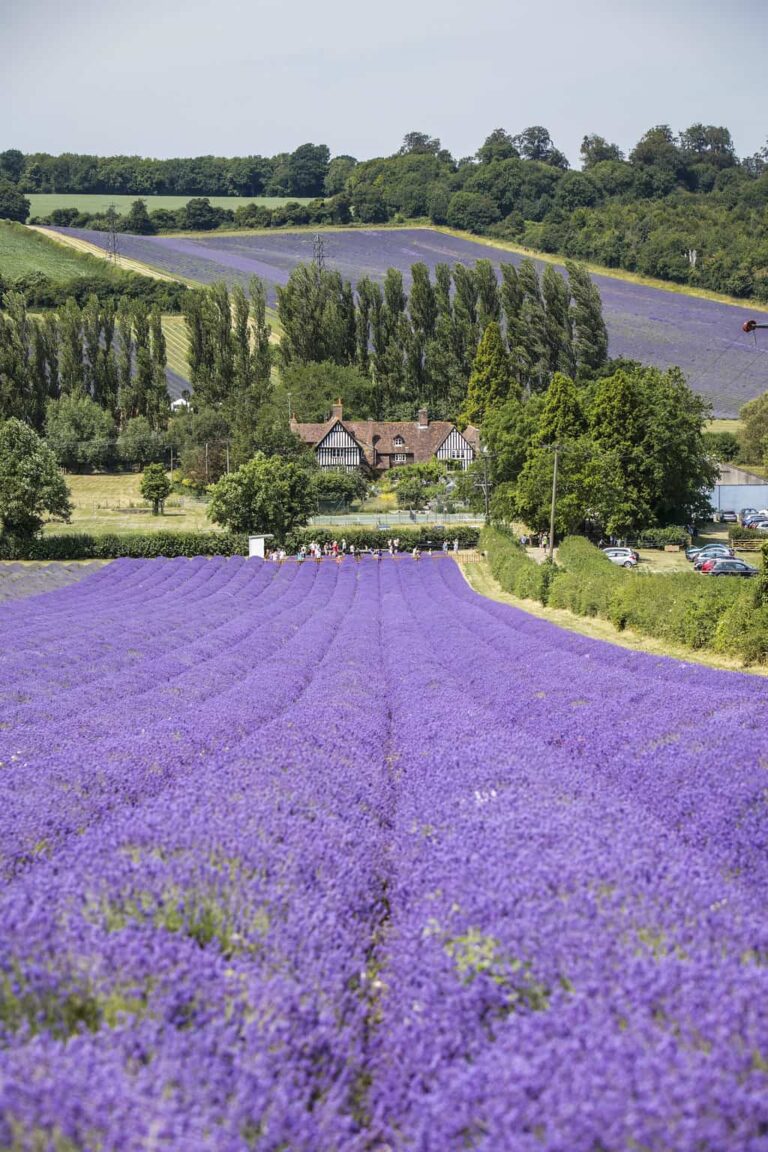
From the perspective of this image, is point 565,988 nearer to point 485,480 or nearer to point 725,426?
point 485,480

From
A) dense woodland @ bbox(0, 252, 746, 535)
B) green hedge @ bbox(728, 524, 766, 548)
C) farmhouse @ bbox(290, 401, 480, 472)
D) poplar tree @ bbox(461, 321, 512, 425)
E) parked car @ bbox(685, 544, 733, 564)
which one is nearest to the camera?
parked car @ bbox(685, 544, 733, 564)

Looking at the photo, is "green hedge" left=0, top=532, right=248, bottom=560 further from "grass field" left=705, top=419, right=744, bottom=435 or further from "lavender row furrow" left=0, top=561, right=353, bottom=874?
"grass field" left=705, top=419, right=744, bottom=435

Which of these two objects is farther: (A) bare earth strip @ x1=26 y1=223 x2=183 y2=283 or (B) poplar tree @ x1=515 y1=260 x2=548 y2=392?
(A) bare earth strip @ x1=26 y1=223 x2=183 y2=283

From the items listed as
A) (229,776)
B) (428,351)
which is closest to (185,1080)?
(229,776)

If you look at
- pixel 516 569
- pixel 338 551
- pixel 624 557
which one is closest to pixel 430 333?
pixel 338 551

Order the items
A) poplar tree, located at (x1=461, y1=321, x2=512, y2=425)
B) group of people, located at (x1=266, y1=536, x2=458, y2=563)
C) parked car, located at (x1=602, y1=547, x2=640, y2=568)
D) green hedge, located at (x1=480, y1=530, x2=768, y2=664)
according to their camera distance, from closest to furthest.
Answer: green hedge, located at (x1=480, y1=530, x2=768, y2=664)
parked car, located at (x1=602, y1=547, x2=640, y2=568)
group of people, located at (x1=266, y1=536, x2=458, y2=563)
poplar tree, located at (x1=461, y1=321, x2=512, y2=425)

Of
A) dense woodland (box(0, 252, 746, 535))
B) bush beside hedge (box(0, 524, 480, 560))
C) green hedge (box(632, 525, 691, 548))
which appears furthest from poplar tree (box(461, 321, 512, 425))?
green hedge (box(632, 525, 691, 548))

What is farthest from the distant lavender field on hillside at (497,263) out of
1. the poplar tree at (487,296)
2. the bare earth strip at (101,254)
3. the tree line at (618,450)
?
the tree line at (618,450)

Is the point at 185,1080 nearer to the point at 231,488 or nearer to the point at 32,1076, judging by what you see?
the point at 32,1076

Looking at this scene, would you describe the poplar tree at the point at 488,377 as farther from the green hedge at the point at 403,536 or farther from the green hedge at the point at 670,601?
the green hedge at the point at 670,601
